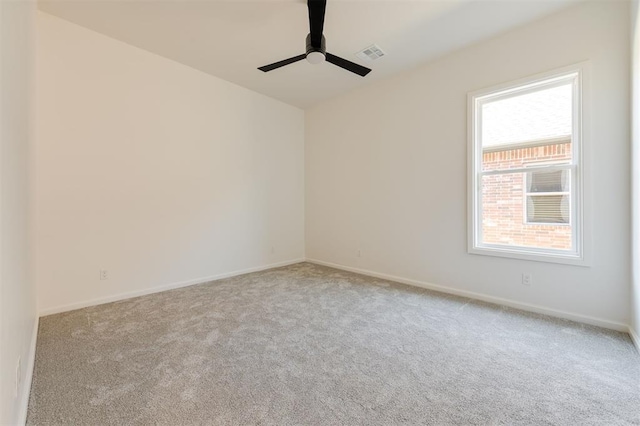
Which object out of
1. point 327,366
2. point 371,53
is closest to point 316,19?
point 371,53

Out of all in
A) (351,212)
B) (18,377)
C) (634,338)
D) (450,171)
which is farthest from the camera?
(351,212)

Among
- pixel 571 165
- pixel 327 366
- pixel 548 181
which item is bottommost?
pixel 327 366

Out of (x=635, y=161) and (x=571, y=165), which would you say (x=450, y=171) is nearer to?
(x=571, y=165)

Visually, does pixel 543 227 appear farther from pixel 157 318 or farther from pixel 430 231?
pixel 157 318

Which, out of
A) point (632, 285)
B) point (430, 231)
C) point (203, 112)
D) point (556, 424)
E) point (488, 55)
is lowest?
point (556, 424)

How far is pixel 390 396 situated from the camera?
1.56 metres

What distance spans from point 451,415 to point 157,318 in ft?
8.46

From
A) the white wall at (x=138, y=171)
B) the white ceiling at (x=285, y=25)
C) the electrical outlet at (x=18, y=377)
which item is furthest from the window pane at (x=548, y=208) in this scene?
the electrical outlet at (x=18, y=377)

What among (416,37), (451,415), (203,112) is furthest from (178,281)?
(416,37)

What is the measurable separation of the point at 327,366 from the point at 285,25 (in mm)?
3216

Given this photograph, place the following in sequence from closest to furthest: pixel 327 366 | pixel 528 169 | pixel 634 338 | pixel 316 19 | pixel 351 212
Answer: pixel 327 366 → pixel 634 338 → pixel 316 19 → pixel 528 169 → pixel 351 212

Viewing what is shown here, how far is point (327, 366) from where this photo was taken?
72.8 inches

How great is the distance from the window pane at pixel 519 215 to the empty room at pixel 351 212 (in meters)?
0.02

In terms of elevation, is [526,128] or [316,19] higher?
[316,19]
